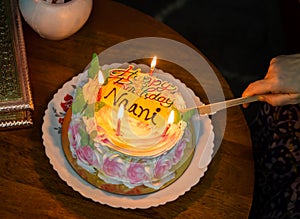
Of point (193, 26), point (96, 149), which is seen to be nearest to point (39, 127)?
point (96, 149)

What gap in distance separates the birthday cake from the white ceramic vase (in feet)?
0.63

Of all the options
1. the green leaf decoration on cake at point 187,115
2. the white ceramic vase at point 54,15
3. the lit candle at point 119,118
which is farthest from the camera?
the white ceramic vase at point 54,15

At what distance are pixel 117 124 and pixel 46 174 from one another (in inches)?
9.7

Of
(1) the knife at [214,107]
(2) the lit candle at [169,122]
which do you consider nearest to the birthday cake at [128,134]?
(2) the lit candle at [169,122]

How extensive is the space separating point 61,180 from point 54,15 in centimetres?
44

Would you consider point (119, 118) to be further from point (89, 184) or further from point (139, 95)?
point (89, 184)

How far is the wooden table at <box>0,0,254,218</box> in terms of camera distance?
4.00 feet

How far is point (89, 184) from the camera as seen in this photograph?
1231 mm

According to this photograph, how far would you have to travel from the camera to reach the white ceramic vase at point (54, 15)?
1.34 m

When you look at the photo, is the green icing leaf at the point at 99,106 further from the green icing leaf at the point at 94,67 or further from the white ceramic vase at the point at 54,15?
the white ceramic vase at the point at 54,15

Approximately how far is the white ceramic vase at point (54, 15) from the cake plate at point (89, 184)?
14 centimetres

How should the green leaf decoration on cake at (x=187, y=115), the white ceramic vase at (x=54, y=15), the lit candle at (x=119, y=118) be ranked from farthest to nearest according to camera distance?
the white ceramic vase at (x=54, y=15)
the green leaf decoration on cake at (x=187, y=115)
the lit candle at (x=119, y=118)

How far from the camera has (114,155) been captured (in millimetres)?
1170

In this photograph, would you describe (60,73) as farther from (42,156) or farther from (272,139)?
(272,139)
